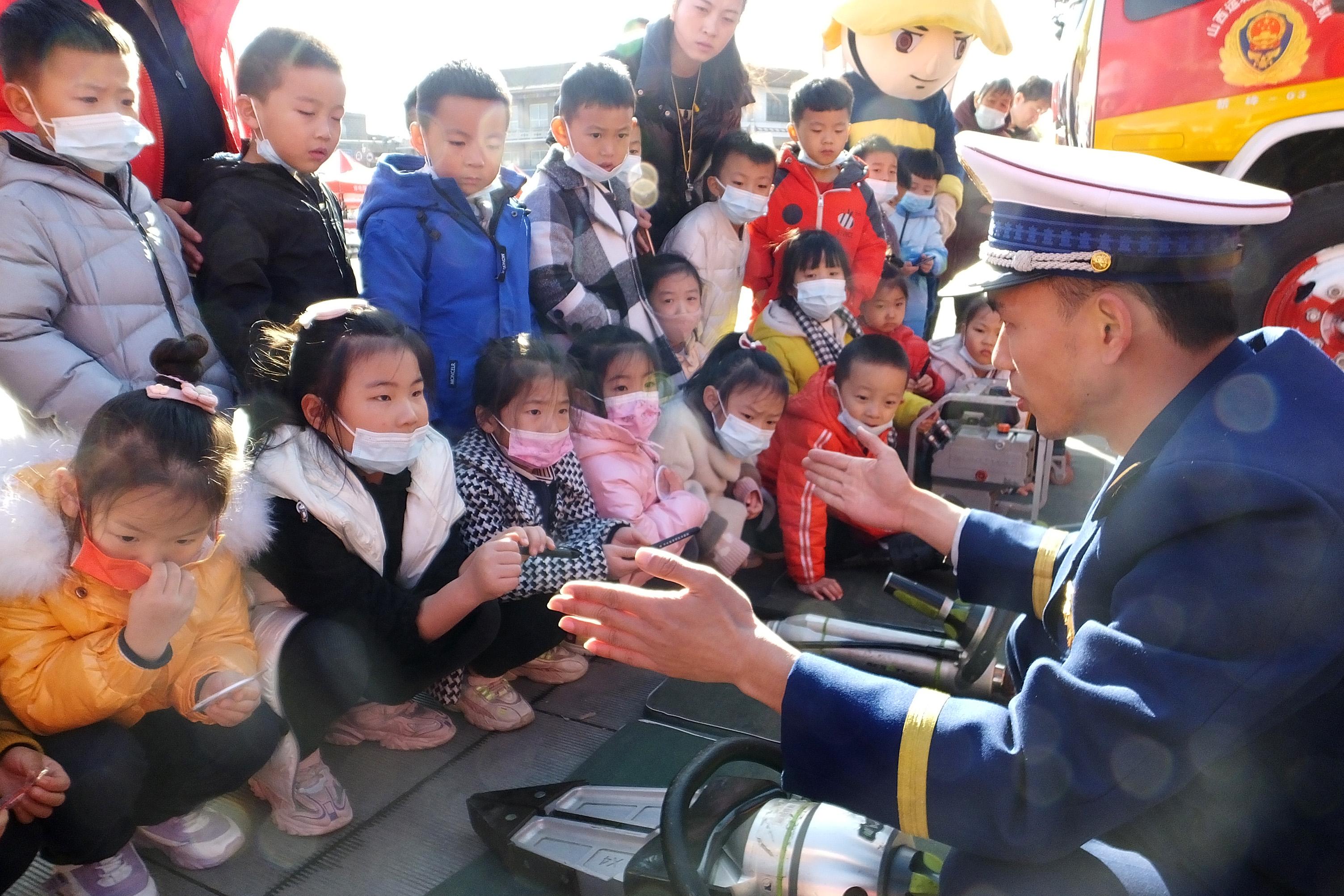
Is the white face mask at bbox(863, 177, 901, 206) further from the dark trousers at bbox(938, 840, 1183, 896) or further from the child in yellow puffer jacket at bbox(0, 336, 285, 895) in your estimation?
the dark trousers at bbox(938, 840, 1183, 896)

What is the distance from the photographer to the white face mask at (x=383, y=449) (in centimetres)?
251

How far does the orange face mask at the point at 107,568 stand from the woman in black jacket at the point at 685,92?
3.05m

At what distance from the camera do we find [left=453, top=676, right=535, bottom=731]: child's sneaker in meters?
2.89

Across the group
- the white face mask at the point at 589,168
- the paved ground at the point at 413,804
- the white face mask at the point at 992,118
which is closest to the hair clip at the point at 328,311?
the paved ground at the point at 413,804

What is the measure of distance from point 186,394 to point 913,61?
16.5ft

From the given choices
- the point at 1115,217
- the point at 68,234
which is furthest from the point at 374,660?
the point at 1115,217

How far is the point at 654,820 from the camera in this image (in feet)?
7.25

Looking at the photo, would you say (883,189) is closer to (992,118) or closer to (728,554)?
(992,118)

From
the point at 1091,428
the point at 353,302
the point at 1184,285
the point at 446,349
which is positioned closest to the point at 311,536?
the point at 353,302

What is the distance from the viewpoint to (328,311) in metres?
2.51

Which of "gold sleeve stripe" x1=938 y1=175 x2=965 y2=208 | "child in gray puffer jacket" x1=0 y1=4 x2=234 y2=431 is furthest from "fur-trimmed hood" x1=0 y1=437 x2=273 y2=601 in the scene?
"gold sleeve stripe" x1=938 y1=175 x2=965 y2=208

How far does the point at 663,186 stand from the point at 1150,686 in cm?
371

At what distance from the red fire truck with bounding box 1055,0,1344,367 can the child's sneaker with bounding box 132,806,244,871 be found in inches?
186

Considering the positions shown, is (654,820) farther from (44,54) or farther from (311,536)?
(44,54)
